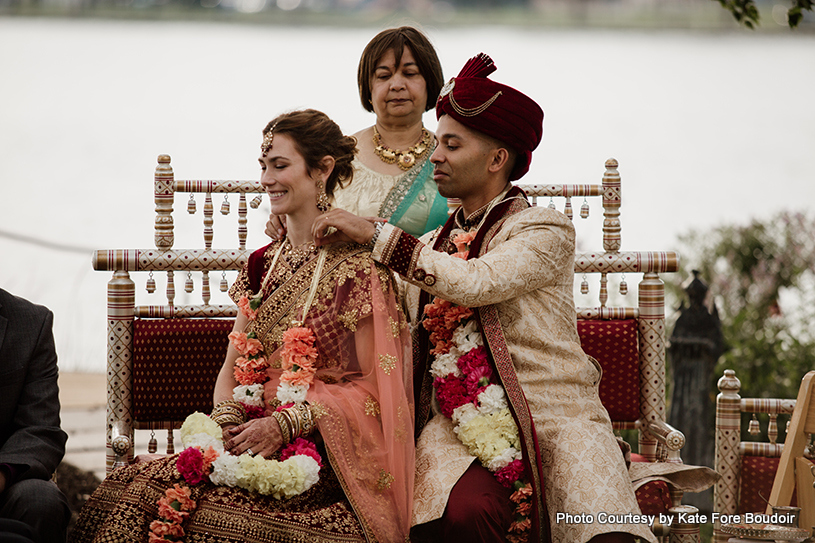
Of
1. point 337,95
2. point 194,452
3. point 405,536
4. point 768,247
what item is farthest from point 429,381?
point 768,247

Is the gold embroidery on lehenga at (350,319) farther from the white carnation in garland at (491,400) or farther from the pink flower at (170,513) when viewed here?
the pink flower at (170,513)

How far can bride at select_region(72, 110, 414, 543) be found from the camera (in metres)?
2.63

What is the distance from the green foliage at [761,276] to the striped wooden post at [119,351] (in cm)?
483

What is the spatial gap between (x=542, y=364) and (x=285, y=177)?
3.66ft

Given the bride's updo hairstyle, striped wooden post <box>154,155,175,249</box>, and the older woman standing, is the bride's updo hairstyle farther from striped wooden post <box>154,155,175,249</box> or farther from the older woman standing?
striped wooden post <box>154,155,175,249</box>

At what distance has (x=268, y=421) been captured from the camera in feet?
9.08

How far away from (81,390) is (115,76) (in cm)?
281

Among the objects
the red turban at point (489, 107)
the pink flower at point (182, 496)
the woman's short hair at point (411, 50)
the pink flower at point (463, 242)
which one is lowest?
the pink flower at point (182, 496)

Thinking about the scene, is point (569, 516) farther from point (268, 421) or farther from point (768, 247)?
point (768, 247)

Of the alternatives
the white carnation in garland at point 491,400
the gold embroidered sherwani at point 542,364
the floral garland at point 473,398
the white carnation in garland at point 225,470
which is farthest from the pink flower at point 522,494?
the white carnation in garland at point 225,470

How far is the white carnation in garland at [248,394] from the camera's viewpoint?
118 inches

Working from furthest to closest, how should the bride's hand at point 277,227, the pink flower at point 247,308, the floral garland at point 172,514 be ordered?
the bride's hand at point 277,227 → the pink flower at point 247,308 → the floral garland at point 172,514

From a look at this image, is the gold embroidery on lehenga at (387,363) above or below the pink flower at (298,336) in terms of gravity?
below

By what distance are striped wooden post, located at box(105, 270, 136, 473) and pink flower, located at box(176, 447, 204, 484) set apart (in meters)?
1.32
